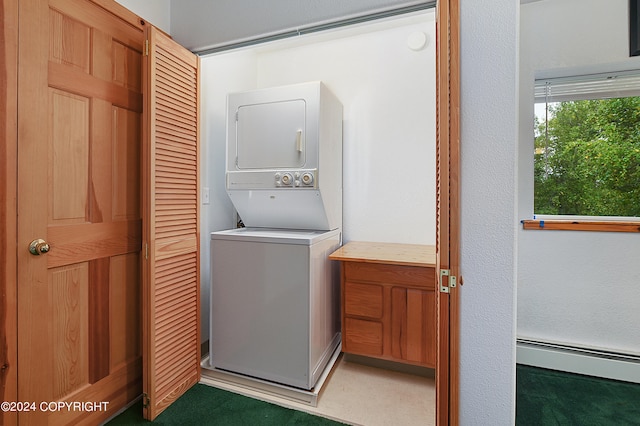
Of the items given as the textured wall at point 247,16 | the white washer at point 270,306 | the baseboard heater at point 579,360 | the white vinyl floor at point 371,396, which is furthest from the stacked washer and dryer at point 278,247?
the baseboard heater at point 579,360

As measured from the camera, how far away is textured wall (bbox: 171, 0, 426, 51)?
1.64 meters

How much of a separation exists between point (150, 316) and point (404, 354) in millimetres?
1578

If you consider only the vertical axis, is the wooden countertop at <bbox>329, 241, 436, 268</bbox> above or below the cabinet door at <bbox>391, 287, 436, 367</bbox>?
above

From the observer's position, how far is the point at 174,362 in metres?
1.85

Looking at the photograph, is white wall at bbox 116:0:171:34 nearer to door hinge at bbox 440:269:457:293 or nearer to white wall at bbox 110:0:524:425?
white wall at bbox 110:0:524:425

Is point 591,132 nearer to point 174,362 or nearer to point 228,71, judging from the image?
point 228,71

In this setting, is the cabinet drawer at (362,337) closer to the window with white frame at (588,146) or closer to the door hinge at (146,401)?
the door hinge at (146,401)

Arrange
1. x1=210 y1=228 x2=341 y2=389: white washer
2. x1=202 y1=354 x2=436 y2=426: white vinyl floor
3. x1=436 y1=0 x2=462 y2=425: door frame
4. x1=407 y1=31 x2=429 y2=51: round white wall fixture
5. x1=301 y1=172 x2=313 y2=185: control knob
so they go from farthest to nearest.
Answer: x1=407 y1=31 x2=429 y2=51: round white wall fixture < x1=301 y1=172 x2=313 y2=185: control knob < x1=210 y1=228 x2=341 y2=389: white washer < x1=202 y1=354 x2=436 y2=426: white vinyl floor < x1=436 y1=0 x2=462 y2=425: door frame

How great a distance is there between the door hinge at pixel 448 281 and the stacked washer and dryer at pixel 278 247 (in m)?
0.97

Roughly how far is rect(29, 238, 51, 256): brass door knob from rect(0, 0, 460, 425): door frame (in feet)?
0.19

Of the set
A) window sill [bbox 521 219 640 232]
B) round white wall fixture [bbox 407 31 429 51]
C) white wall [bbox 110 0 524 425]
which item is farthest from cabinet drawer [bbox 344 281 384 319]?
round white wall fixture [bbox 407 31 429 51]

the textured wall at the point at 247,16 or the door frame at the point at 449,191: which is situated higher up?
the textured wall at the point at 247,16

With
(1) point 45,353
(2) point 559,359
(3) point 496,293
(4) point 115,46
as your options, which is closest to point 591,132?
(2) point 559,359

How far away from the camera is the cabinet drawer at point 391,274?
77.9 inches
